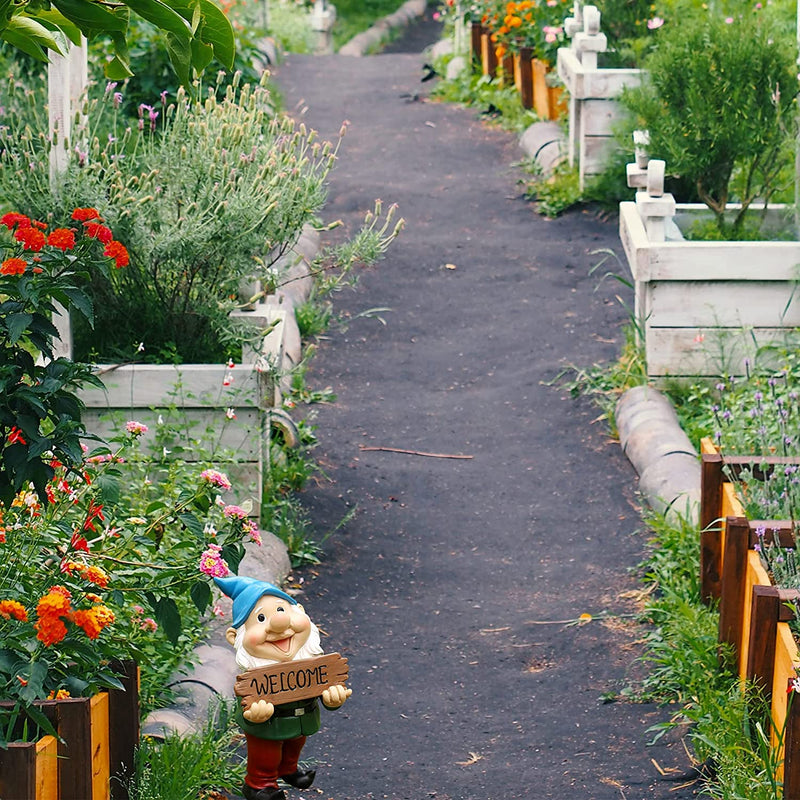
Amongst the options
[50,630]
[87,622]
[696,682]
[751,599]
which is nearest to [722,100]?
[696,682]

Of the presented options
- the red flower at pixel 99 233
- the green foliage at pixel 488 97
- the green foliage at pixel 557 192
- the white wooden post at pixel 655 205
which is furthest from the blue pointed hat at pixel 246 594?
the green foliage at pixel 488 97

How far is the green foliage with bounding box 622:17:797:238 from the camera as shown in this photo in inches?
272

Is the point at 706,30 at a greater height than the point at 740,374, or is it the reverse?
the point at 706,30

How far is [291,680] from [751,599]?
1.41 meters

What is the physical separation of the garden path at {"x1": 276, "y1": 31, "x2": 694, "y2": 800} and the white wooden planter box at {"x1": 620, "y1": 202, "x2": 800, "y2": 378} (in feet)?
1.78

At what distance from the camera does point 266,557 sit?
16.8 feet

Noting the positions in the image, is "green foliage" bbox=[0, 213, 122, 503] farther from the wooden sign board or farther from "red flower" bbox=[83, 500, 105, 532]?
the wooden sign board

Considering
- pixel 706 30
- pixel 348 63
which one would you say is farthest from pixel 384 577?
pixel 348 63

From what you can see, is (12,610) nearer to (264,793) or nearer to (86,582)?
(86,582)

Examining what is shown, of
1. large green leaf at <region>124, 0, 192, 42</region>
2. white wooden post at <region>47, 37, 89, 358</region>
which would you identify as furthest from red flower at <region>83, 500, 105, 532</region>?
white wooden post at <region>47, 37, 89, 358</region>

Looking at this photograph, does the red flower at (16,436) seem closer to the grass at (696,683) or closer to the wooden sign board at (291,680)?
the wooden sign board at (291,680)

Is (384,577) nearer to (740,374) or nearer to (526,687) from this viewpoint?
(526,687)

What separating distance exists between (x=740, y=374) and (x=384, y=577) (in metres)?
2.28

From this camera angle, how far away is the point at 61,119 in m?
5.34
